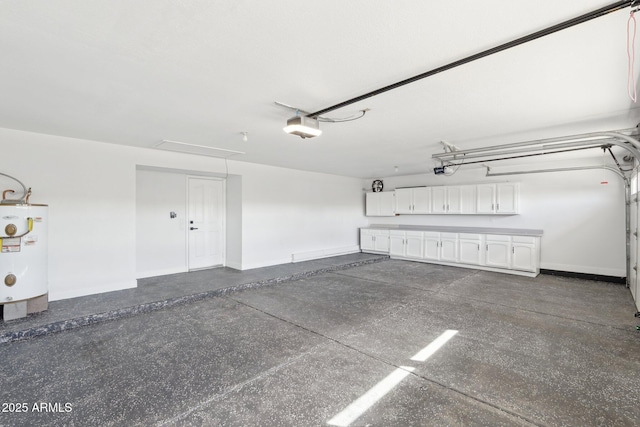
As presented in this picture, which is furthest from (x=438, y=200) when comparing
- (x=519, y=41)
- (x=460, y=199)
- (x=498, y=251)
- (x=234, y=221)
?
(x=519, y=41)

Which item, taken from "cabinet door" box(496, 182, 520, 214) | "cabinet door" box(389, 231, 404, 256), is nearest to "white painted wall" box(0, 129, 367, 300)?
"cabinet door" box(389, 231, 404, 256)

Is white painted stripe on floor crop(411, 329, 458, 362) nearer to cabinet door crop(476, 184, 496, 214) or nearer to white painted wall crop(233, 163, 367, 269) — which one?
white painted wall crop(233, 163, 367, 269)

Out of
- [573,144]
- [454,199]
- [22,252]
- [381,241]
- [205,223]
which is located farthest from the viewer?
[381,241]

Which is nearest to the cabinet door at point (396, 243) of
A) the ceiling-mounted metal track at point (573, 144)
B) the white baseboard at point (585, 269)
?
the white baseboard at point (585, 269)

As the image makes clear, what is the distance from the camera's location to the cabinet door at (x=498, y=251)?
6191 mm

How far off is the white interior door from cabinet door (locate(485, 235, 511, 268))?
5.97m

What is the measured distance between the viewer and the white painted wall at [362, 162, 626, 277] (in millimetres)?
5559

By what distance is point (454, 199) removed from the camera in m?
7.29

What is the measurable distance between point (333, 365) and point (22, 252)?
3.90 meters

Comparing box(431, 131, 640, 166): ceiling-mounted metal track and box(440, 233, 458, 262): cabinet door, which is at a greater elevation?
box(431, 131, 640, 166): ceiling-mounted metal track

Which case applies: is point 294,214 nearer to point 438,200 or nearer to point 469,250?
point 438,200

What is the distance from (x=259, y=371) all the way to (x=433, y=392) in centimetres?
141

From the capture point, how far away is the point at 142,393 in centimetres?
219

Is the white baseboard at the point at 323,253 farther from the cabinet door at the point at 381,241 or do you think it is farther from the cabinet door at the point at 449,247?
the cabinet door at the point at 449,247
